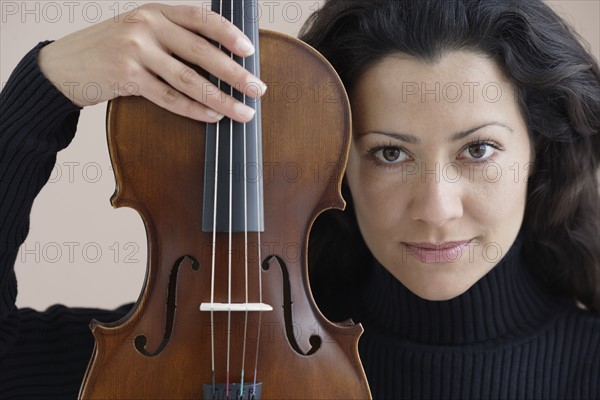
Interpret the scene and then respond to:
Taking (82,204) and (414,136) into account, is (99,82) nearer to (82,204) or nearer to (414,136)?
(414,136)

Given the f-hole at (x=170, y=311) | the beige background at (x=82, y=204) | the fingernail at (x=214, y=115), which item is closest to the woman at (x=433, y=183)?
the fingernail at (x=214, y=115)

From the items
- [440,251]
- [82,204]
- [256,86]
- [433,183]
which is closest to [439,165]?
[433,183]

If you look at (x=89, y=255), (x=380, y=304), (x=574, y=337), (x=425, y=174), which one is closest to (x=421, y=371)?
(x=380, y=304)

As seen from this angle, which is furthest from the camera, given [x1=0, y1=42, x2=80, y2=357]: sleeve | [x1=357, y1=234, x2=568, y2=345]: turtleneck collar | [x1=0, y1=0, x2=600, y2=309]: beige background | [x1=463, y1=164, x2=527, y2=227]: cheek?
[x1=0, y1=0, x2=600, y2=309]: beige background

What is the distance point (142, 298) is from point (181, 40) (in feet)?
1.01

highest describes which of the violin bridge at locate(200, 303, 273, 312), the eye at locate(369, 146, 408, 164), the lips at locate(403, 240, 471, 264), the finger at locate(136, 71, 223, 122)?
the finger at locate(136, 71, 223, 122)

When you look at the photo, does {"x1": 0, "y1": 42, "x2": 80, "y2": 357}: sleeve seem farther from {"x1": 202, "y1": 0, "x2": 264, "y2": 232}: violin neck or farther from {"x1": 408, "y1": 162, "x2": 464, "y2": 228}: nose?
{"x1": 408, "y1": 162, "x2": 464, "y2": 228}: nose

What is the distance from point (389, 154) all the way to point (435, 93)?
0.37ft

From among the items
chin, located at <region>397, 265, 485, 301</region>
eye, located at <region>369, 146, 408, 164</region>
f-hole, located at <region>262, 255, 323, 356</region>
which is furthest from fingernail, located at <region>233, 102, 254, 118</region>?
chin, located at <region>397, 265, 485, 301</region>

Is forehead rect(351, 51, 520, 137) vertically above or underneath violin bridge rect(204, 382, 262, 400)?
above

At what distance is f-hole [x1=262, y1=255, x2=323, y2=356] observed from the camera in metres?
0.94

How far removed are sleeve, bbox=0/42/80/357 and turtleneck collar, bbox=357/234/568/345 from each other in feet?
1.95

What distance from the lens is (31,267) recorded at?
2.04 metres

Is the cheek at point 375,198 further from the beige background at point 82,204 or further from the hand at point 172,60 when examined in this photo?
the beige background at point 82,204
